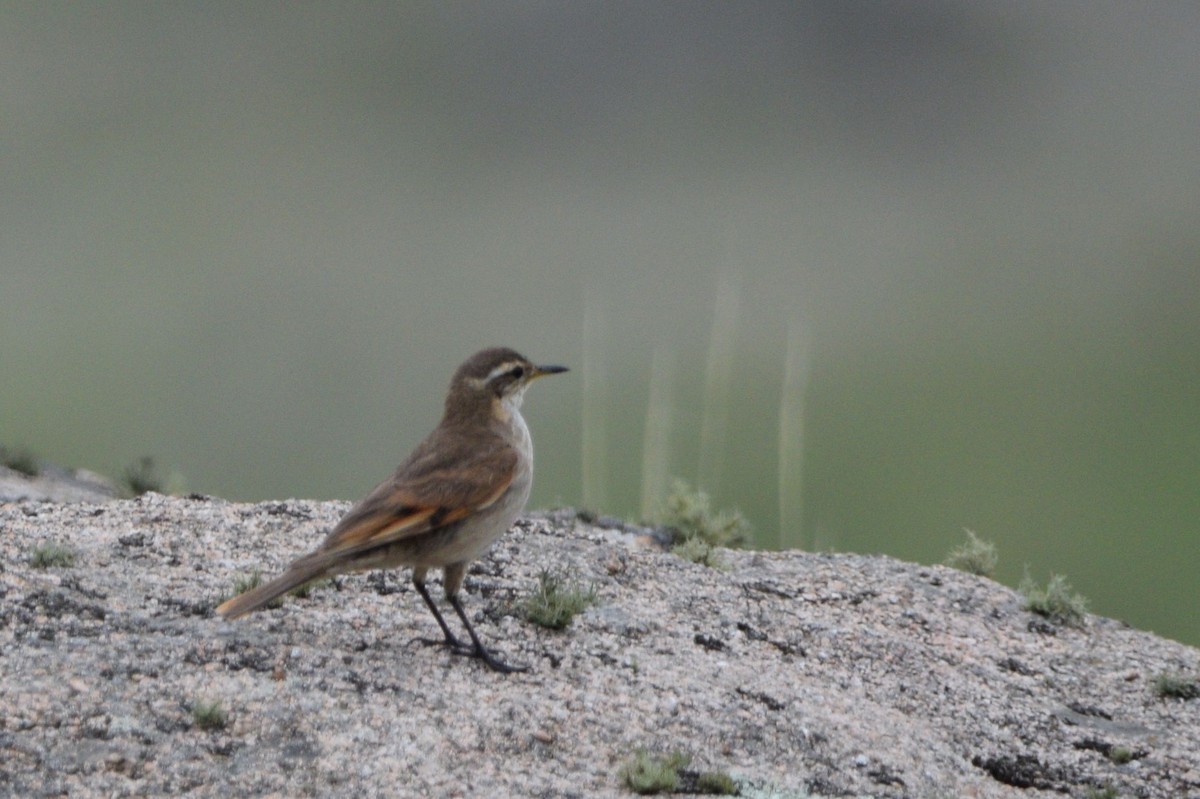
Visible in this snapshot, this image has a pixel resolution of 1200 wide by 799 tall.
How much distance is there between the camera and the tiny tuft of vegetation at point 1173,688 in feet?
32.9

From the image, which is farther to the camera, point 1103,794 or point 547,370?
point 547,370

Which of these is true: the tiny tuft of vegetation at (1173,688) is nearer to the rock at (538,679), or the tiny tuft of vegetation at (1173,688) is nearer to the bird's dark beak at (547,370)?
the rock at (538,679)

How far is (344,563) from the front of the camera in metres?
7.46

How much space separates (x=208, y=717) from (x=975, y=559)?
690 centimetres

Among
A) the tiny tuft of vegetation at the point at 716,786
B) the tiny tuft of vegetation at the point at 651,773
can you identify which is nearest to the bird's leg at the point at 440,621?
the tiny tuft of vegetation at the point at 651,773

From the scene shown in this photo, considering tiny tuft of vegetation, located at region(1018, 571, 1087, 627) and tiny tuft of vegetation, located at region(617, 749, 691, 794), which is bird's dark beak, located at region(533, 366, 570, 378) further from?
tiny tuft of vegetation, located at region(1018, 571, 1087, 627)

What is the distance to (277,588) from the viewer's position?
7.33m

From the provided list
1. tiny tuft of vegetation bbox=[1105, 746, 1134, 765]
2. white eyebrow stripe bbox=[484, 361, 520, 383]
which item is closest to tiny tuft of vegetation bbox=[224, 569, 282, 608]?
white eyebrow stripe bbox=[484, 361, 520, 383]

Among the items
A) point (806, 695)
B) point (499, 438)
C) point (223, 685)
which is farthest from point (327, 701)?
point (806, 695)

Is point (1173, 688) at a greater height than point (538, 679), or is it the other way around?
point (538, 679)

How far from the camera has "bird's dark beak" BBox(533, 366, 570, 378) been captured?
27.7 feet

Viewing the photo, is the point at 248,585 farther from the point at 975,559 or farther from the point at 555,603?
the point at 975,559

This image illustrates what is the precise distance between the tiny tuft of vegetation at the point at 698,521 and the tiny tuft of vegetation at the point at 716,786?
477cm

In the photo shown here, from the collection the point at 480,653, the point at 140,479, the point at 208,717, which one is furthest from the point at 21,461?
the point at 208,717
